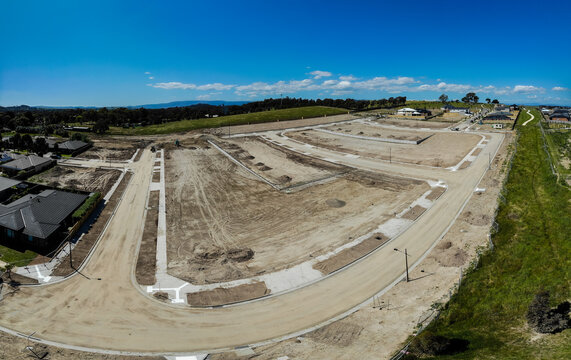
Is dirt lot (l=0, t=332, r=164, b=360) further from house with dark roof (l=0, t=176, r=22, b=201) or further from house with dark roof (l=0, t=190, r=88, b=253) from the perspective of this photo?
house with dark roof (l=0, t=176, r=22, b=201)

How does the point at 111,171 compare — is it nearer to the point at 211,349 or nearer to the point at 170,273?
the point at 170,273

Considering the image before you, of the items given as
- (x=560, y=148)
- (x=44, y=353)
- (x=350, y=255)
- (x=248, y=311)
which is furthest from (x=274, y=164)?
(x=560, y=148)

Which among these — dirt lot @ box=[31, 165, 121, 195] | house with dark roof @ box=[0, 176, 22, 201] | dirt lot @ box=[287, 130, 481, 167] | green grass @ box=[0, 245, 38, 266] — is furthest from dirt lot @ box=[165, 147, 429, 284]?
house with dark roof @ box=[0, 176, 22, 201]

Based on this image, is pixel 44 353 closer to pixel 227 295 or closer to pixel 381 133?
pixel 227 295

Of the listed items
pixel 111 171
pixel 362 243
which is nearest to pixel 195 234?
pixel 362 243

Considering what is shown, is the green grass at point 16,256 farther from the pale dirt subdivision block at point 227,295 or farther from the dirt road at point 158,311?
the pale dirt subdivision block at point 227,295

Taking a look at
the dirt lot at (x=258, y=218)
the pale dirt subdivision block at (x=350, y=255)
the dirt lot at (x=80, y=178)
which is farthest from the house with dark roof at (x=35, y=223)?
the pale dirt subdivision block at (x=350, y=255)
